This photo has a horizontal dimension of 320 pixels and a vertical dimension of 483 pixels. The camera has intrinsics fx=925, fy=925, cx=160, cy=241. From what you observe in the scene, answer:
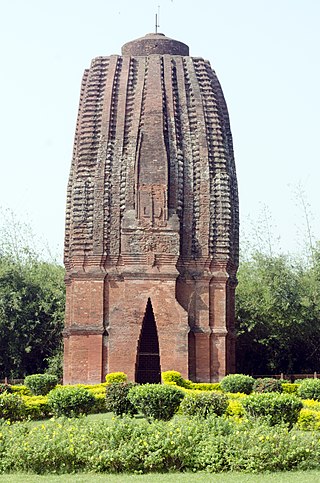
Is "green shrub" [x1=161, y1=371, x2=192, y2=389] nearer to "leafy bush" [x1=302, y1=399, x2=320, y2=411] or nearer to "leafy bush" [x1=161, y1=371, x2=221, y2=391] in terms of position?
"leafy bush" [x1=161, y1=371, x2=221, y2=391]

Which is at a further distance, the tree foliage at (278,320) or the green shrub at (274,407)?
the tree foliage at (278,320)

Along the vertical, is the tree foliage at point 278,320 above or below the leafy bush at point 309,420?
above

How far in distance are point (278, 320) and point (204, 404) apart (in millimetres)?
13650

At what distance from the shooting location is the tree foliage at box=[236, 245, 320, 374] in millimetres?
27312

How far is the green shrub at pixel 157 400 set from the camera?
46.5 ft

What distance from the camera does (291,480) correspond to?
33.2 feet

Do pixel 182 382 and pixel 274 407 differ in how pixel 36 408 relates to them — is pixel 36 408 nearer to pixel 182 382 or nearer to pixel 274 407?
pixel 182 382

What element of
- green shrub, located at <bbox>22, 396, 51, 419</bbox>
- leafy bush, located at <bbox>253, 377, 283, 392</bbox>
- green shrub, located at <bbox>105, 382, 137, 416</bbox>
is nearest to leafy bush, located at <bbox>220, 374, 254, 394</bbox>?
leafy bush, located at <bbox>253, 377, 283, 392</bbox>

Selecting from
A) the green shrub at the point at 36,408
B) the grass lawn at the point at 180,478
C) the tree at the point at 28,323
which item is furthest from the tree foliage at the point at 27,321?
the grass lawn at the point at 180,478

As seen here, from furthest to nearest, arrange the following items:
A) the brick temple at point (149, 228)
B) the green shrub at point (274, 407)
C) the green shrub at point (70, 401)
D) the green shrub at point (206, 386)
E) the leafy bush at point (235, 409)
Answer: the brick temple at point (149, 228) → the green shrub at point (206, 386) → the green shrub at point (70, 401) → the leafy bush at point (235, 409) → the green shrub at point (274, 407)

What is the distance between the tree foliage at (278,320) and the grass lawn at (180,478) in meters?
16.8

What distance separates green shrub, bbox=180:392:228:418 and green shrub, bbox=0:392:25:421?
8.95ft

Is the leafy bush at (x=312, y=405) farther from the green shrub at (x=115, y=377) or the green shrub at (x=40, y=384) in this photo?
the green shrub at (x=40, y=384)

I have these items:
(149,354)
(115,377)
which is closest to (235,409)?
(115,377)
